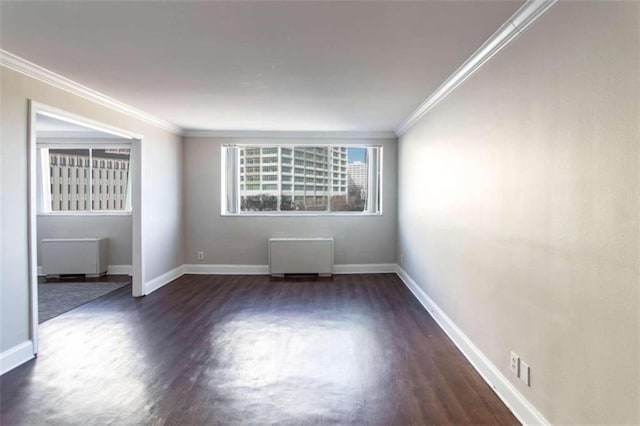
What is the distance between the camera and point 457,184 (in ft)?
10.1

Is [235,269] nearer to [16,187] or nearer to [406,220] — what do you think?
[406,220]

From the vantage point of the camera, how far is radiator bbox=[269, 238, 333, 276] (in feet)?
18.4

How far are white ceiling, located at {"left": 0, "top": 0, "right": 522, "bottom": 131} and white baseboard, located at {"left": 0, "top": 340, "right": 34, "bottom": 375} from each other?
87.2 inches

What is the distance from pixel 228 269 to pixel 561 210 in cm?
503

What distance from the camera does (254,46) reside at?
2381 mm

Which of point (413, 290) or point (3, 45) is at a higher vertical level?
point (3, 45)

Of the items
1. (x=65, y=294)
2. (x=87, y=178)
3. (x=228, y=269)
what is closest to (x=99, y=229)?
(x=87, y=178)

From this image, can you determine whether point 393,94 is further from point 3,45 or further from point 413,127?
point 3,45

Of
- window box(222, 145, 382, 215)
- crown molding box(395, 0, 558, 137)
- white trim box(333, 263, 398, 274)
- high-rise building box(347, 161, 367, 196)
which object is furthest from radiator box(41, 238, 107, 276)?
crown molding box(395, 0, 558, 137)

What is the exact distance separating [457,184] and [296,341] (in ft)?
6.59

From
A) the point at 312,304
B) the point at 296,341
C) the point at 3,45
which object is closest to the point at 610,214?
the point at 296,341

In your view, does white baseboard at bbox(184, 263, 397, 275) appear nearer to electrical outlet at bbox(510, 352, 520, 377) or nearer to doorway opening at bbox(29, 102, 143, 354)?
doorway opening at bbox(29, 102, 143, 354)

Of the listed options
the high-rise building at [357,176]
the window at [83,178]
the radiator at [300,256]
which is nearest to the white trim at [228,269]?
the radiator at [300,256]

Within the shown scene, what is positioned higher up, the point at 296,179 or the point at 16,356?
the point at 296,179
